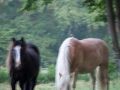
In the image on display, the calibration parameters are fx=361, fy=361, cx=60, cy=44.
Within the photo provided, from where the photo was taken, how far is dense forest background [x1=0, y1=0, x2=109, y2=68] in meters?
28.5

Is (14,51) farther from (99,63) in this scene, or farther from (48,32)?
(48,32)

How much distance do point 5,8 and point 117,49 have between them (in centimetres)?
1751

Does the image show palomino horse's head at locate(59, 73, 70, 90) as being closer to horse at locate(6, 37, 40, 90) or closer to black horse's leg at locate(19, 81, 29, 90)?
horse at locate(6, 37, 40, 90)

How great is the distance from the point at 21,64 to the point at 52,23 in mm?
23289

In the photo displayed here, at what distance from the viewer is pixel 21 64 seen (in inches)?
326

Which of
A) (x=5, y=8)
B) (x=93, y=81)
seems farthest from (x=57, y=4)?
(x=93, y=81)

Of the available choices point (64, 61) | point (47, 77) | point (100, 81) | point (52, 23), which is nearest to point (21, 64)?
point (64, 61)

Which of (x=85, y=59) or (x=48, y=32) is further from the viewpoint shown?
(x=48, y=32)

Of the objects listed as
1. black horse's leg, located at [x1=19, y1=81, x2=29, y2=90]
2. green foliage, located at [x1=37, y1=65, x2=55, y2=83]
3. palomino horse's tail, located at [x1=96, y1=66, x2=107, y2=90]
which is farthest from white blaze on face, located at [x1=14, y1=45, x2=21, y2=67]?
green foliage, located at [x1=37, y1=65, x2=55, y2=83]

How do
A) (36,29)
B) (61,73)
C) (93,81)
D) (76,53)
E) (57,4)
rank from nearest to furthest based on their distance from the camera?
(61,73)
(76,53)
(93,81)
(36,29)
(57,4)

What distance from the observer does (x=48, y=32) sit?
30391 mm

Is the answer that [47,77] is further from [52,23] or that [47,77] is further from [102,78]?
[52,23]

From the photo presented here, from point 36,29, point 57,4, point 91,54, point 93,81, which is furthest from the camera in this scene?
point 57,4

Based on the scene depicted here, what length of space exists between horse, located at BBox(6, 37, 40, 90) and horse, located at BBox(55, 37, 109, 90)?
2.51ft
